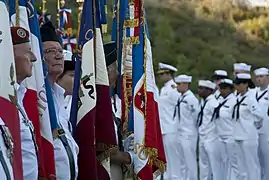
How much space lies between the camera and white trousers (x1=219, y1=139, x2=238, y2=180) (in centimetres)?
1270

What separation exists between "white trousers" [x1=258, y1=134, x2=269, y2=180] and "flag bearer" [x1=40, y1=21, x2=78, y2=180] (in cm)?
809

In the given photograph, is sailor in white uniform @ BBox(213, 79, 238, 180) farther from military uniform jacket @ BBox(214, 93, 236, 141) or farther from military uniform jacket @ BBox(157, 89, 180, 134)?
military uniform jacket @ BBox(157, 89, 180, 134)

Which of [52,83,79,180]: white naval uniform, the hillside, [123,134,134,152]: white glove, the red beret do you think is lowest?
the hillside

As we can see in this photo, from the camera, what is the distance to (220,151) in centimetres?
1329

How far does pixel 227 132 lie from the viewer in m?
12.7

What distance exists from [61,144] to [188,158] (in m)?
9.32

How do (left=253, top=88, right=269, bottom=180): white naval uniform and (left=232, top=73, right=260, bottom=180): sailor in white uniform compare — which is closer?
(left=232, top=73, right=260, bottom=180): sailor in white uniform

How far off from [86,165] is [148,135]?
110 centimetres

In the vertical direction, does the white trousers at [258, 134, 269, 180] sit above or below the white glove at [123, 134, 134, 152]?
below

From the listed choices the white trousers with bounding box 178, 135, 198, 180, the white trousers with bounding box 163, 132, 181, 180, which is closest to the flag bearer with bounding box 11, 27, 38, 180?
the white trousers with bounding box 163, 132, 181, 180

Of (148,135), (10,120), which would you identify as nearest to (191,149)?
(148,135)

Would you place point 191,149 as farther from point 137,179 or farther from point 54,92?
point 54,92

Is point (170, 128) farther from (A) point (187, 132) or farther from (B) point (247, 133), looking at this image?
(B) point (247, 133)

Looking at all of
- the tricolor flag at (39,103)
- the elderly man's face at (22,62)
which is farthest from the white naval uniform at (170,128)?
the elderly man's face at (22,62)
